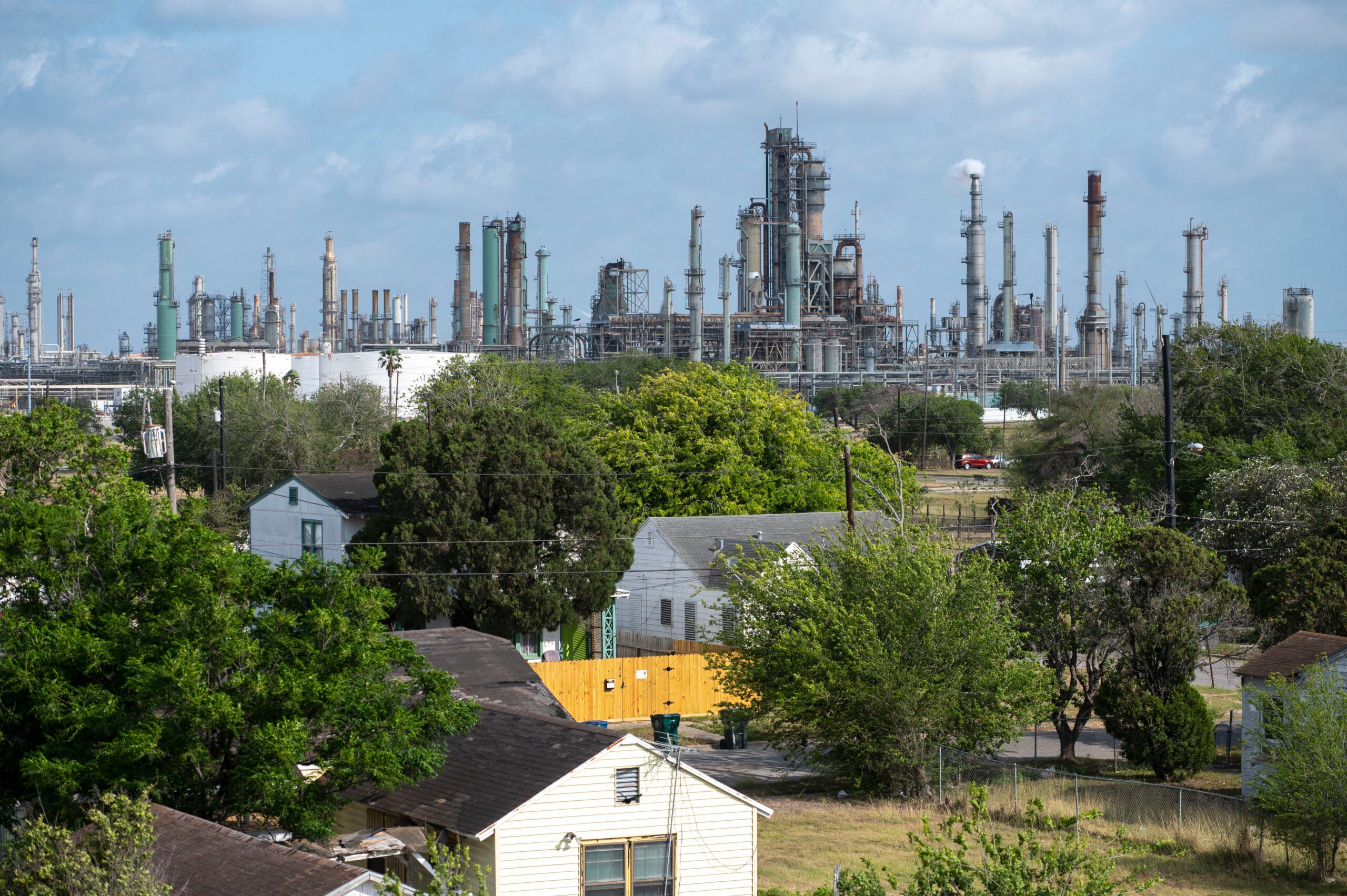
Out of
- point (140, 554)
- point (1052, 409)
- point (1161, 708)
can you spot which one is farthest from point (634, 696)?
point (1052, 409)

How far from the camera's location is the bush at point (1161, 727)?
25.5 m

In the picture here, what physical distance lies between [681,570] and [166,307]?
108 m

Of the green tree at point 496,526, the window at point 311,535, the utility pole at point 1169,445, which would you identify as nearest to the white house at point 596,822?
the utility pole at point 1169,445

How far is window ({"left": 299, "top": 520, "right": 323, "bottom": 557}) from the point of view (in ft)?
134

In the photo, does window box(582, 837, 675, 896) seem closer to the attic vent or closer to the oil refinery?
the attic vent

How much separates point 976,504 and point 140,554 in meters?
61.5

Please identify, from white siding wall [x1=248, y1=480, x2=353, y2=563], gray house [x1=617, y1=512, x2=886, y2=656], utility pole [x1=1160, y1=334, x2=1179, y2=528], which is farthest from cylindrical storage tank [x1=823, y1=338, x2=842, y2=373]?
utility pole [x1=1160, y1=334, x2=1179, y2=528]

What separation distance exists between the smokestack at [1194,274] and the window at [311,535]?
97.3 meters

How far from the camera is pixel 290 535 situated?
42.1m

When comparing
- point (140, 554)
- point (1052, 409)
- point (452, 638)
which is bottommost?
point (452, 638)

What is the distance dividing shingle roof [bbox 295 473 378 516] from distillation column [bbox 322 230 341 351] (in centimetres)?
10279

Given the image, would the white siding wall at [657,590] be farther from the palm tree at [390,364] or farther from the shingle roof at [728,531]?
the palm tree at [390,364]

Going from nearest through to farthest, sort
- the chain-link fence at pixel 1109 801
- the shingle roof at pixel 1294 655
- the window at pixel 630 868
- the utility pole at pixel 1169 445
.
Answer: the window at pixel 630 868, the chain-link fence at pixel 1109 801, the shingle roof at pixel 1294 655, the utility pole at pixel 1169 445

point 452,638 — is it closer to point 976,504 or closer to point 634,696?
point 634,696
